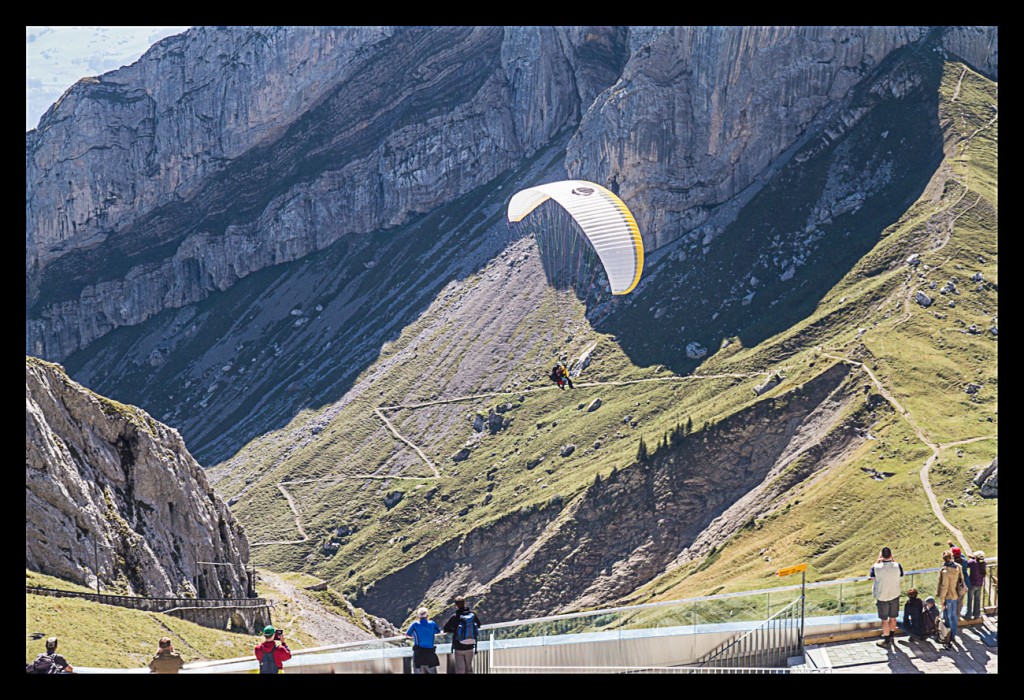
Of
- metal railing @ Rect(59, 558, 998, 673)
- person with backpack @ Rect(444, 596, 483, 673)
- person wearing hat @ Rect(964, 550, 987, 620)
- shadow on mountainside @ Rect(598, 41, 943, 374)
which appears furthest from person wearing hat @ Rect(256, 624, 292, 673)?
shadow on mountainside @ Rect(598, 41, 943, 374)

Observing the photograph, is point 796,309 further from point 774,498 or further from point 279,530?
point 279,530

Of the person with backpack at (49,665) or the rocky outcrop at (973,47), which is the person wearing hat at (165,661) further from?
the rocky outcrop at (973,47)

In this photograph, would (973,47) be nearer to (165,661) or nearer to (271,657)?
(165,661)

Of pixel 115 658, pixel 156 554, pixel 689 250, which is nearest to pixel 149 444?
pixel 156 554

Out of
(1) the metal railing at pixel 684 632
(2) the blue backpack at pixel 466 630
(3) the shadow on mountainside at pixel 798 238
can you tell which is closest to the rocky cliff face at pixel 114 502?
(1) the metal railing at pixel 684 632

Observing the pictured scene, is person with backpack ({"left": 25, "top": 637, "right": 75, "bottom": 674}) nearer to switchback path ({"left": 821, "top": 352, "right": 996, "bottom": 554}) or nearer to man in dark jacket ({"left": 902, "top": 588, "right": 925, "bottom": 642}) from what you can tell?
man in dark jacket ({"left": 902, "top": 588, "right": 925, "bottom": 642})

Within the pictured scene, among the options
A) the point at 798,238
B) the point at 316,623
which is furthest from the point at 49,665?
the point at 798,238
